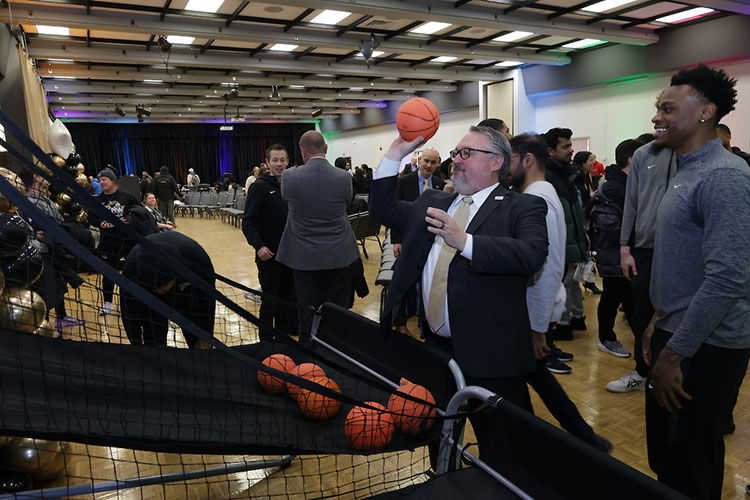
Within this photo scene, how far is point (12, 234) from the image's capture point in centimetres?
175

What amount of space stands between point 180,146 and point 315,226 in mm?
22157

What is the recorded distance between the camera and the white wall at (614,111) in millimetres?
7852

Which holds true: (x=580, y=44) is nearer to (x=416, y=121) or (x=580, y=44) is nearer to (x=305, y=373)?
(x=416, y=121)

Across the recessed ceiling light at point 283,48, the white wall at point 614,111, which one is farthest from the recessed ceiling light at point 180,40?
the white wall at point 614,111

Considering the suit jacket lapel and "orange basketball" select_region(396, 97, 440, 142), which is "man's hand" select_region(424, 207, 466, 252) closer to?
the suit jacket lapel

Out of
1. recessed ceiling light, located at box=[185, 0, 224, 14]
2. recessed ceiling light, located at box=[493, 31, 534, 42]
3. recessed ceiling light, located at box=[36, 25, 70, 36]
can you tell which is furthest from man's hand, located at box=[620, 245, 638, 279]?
recessed ceiling light, located at box=[36, 25, 70, 36]

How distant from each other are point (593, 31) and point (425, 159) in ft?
21.4

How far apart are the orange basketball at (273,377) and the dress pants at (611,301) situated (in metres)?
2.45

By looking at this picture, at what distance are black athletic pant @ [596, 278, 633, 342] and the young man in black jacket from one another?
2.25 meters

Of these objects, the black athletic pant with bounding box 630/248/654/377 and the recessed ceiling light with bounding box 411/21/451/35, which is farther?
the recessed ceiling light with bounding box 411/21/451/35

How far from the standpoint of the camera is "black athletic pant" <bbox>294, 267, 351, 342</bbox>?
10.1 feet

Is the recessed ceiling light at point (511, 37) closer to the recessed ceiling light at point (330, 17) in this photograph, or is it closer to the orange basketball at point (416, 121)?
the recessed ceiling light at point (330, 17)

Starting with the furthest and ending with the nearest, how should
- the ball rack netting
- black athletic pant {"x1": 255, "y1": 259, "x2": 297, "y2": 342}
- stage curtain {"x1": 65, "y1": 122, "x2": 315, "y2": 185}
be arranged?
stage curtain {"x1": 65, "y1": 122, "x2": 315, "y2": 185}
black athletic pant {"x1": 255, "y1": 259, "x2": 297, "y2": 342}
the ball rack netting

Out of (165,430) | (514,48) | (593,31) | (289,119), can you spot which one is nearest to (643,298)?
(165,430)
